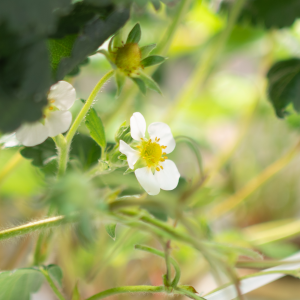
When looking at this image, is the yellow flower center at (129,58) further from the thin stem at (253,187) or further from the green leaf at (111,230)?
the thin stem at (253,187)

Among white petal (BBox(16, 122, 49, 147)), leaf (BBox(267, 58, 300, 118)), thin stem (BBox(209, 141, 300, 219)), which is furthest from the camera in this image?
thin stem (BBox(209, 141, 300, 219))

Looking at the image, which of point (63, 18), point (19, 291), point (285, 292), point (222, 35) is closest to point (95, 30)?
point (63, 18)

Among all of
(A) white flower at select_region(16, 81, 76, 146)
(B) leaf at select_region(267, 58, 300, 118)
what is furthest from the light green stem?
(B) leaf at select_region(267, 58, 300, 118)

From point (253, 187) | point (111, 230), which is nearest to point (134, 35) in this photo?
point (111, 230)

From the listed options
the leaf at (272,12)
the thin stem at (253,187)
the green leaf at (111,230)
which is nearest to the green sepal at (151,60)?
the green leaf at (111,230)

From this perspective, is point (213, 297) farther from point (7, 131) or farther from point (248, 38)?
point (248, 38)

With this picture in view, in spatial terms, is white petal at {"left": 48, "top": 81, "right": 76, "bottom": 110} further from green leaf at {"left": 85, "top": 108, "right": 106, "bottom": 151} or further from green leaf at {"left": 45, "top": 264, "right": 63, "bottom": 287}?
green leaf at {"left": 45, "top": 264, "right": 63, "bottom": 287}
